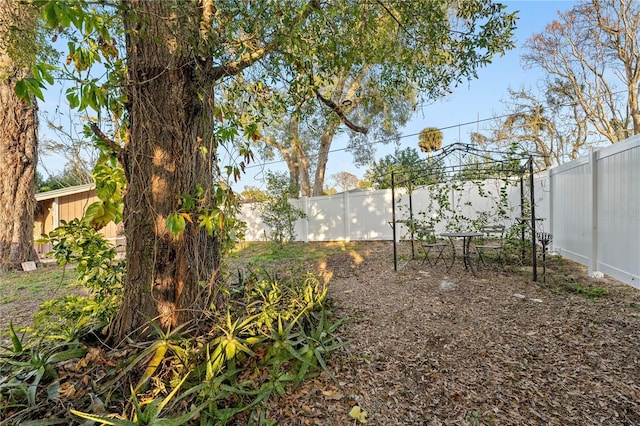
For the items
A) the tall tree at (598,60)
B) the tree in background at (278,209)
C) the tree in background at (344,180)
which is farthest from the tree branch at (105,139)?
the tree in background at (344,180)

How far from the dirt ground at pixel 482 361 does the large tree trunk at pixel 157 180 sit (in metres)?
1.03

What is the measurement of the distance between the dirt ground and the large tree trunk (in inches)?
40.7

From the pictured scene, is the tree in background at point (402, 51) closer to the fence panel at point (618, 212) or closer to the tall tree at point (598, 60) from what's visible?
the fence panel at point (618, 212)

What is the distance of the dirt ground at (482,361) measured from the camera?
1726 mm

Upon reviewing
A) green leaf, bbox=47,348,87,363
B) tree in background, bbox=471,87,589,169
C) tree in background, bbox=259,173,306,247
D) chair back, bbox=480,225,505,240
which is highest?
tree in background, bbox=471,87,589,169

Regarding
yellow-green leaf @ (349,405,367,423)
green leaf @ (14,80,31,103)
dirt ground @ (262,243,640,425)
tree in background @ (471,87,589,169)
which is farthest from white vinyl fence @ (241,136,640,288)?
tree in background @ (471,87,589,169)

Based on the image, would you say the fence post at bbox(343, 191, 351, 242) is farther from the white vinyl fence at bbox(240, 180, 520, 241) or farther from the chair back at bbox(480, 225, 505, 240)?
the chair back at bbox(480, 225, 505, 240)

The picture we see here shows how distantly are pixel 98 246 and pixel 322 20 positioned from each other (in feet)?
7.75

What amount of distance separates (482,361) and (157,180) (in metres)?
2.49

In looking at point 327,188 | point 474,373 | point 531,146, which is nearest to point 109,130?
point 474,373

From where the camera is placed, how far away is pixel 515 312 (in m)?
2.97

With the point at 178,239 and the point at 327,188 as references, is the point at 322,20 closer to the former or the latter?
the point at 178,239

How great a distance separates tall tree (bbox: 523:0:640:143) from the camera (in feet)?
32.4

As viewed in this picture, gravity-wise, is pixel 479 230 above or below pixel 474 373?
above
